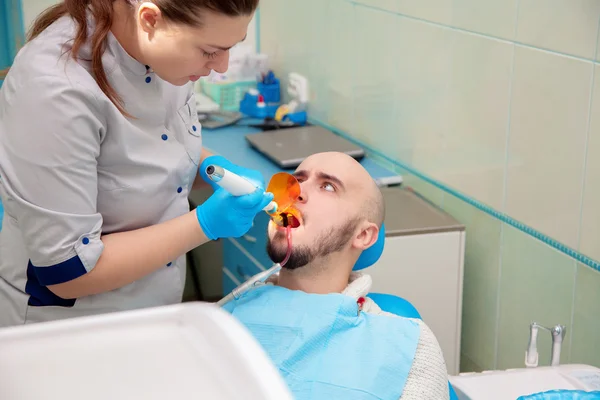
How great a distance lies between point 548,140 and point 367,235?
0.61 meters

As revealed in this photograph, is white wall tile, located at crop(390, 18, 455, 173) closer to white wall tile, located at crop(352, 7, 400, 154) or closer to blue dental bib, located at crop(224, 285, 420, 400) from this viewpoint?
white wall tile, located at crop(352, 7, 400, 154)

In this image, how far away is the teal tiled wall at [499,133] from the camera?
6.90ft

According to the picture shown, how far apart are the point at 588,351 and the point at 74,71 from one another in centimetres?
158

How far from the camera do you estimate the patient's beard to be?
1914 mm

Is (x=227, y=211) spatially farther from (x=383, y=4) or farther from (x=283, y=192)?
(x=383, y=4)

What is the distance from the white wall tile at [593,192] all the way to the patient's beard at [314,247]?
643 millimetres

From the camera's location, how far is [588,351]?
7.25 feet

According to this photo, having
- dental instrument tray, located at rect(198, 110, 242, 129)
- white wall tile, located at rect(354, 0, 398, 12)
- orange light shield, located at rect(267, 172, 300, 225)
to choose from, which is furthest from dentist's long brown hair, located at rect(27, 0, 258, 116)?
dental instrument tray, located at rect(198, 110, 242, 129)

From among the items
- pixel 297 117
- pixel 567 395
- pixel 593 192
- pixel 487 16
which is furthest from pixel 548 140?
pixel 297 117

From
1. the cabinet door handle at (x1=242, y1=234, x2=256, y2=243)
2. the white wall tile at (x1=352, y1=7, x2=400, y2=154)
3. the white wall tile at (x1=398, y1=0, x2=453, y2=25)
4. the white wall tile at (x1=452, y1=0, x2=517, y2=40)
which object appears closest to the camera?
the white wall tile at (x1=452, y1=0, x2=517, y2=40)

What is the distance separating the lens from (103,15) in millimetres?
1543

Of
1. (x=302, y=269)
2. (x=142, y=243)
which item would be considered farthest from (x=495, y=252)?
(x=142, y=243)

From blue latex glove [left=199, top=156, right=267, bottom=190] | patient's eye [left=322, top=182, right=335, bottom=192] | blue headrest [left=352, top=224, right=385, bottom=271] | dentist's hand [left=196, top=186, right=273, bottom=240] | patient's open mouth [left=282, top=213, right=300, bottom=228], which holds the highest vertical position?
blue latex glove [left=199, top=156, right=267, bottom=190]

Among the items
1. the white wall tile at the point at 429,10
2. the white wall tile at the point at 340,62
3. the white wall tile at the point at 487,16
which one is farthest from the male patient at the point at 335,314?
the white wall tile at the point at 340,62
